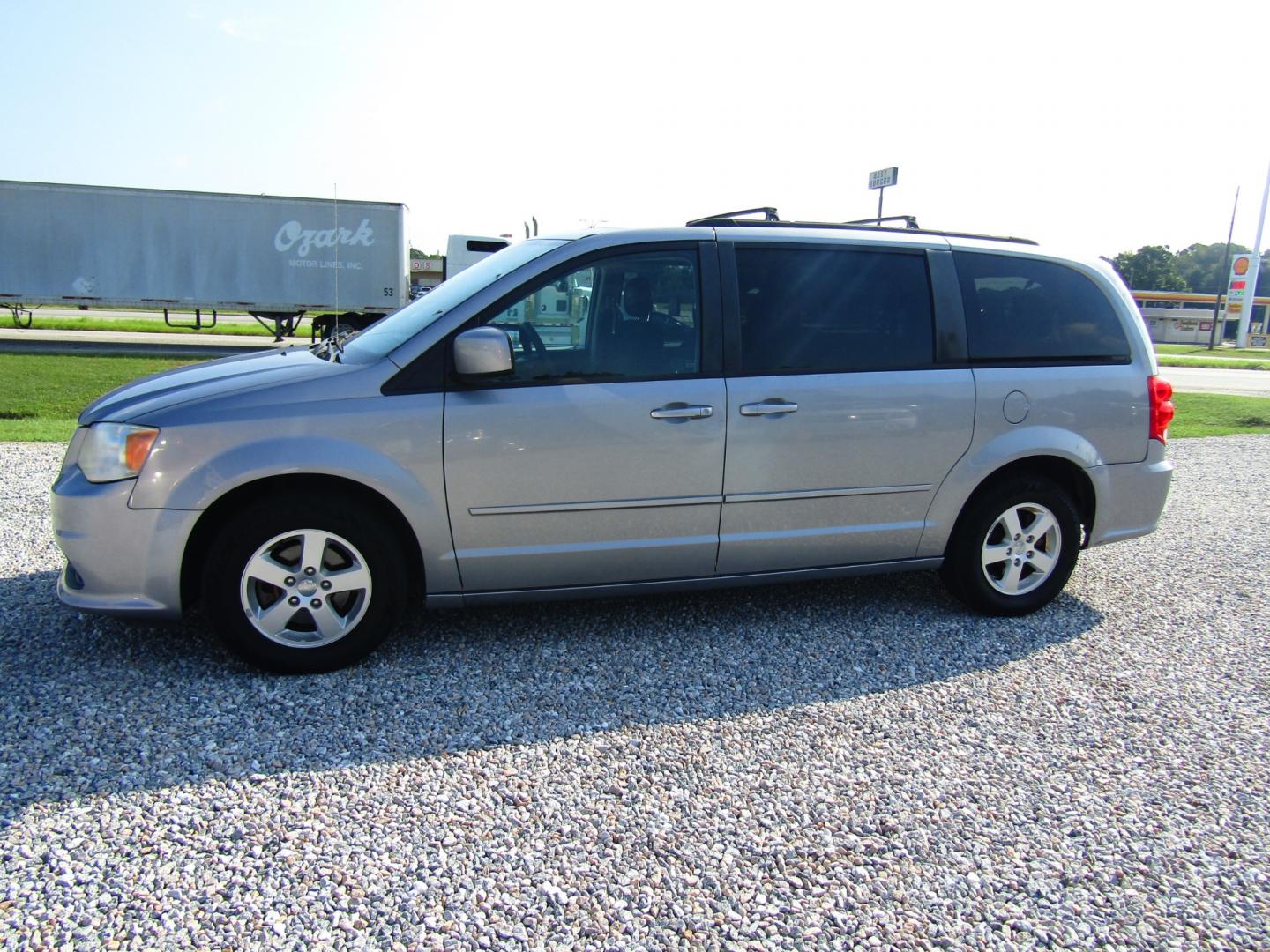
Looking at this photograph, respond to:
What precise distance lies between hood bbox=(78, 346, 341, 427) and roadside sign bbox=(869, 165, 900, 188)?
49.3ft

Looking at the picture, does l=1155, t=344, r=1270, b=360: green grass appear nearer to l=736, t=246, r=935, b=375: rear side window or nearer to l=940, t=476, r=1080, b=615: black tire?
l=940, t=476, r=1080, b=615: black tire

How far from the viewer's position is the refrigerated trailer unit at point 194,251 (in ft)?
62.0

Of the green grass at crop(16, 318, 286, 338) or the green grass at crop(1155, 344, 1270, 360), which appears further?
the green grass at crop(1155, 344, 1270, 360)

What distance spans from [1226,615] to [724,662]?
292 centimetres

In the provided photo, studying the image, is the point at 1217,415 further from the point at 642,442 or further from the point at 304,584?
the point at 304,584

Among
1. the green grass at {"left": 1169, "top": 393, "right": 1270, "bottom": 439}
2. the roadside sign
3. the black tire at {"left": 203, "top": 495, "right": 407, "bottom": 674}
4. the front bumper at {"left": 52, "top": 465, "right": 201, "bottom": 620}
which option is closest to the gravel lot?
the black tire at {"left": 203, "top": 495, "right": 407, "bottom": 674}

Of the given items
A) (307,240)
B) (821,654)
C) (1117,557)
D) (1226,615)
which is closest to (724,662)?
(821,654)

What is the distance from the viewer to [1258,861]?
2576 mm

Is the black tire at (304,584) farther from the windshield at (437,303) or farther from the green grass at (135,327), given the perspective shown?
the green grass at (135,327)

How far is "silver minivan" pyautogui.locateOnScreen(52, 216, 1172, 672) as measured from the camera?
3.45 m

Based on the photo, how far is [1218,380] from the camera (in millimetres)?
24109

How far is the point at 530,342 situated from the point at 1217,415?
49.4 feet

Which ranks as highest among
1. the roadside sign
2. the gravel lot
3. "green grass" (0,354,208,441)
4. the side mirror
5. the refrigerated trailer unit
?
the roadside sign

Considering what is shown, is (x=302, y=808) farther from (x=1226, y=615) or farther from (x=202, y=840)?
(x=1226, y=615)
